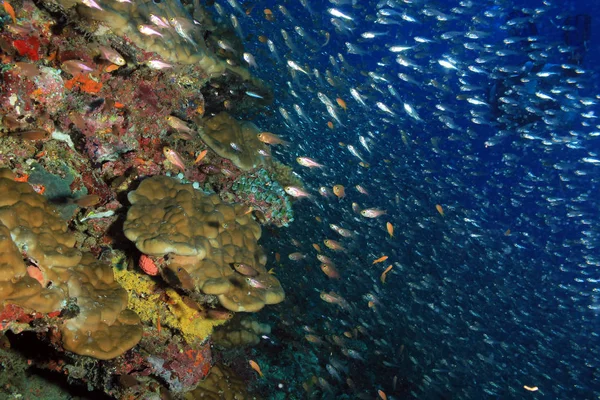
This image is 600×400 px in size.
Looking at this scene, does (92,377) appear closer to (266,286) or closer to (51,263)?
(51,263)

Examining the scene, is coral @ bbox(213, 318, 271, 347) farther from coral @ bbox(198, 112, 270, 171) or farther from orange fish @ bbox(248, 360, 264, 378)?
coral @ bbox(198, 112, 270, 171)

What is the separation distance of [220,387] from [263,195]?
11.2ft

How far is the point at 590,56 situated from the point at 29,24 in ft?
123

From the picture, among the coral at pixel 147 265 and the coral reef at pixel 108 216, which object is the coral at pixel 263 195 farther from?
the coral at pixel 147 265

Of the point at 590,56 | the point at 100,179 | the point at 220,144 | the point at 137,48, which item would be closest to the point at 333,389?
the point at 220,144

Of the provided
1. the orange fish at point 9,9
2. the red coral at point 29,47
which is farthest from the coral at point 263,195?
the orange fish at point 9,9

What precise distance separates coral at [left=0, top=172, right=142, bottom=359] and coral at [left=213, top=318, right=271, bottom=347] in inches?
112

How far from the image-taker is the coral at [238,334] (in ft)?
21.1

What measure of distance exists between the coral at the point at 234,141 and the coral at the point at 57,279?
2.66 m

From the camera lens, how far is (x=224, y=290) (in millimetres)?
4055

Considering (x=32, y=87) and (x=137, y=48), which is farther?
(x=137, y=48)

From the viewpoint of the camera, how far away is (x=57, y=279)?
325 cm

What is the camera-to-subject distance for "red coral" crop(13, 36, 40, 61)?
12.0ft

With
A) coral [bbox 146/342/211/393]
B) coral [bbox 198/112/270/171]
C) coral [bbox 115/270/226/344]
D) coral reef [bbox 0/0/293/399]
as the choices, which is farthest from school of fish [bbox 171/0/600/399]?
coral [bbox 146/342/211/393]
